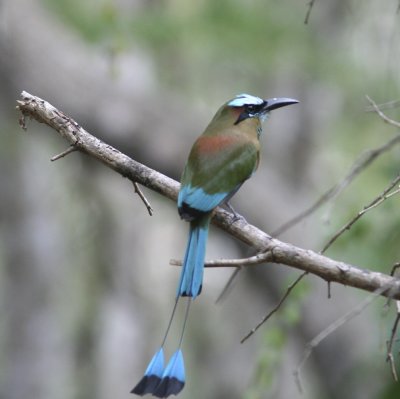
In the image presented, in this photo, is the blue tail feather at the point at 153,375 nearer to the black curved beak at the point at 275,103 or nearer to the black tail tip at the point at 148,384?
the black tail tip at the point at 148,384

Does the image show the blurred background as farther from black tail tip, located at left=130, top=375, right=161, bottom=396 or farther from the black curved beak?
black tail tip, located at left=130, top=375, right=161, bottom=396

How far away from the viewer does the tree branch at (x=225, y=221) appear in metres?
2.31

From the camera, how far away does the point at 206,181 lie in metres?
3.24

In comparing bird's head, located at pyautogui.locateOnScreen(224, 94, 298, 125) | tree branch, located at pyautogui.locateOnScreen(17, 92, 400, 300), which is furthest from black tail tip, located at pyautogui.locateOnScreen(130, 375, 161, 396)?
bird's head, located at pyautogui.locateOnScreen(224, 94, 298, 125)

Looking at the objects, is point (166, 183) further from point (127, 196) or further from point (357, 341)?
point (127, 196)

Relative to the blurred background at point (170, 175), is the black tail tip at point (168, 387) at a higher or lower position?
lower

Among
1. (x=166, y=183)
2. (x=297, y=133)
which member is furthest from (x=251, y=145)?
(x=297, y=133)

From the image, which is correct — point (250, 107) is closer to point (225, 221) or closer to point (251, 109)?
point (251, 109)

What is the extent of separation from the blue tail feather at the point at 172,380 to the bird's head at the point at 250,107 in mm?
1361

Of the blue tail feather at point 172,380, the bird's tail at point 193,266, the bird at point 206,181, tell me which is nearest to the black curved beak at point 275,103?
the bird at point 206,181

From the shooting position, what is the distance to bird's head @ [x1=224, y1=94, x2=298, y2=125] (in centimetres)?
368

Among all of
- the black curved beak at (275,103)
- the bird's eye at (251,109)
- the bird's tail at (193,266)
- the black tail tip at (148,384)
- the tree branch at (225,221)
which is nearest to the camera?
the tree branch at (225,221)

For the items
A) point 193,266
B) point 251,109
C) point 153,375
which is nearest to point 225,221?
point 193,266

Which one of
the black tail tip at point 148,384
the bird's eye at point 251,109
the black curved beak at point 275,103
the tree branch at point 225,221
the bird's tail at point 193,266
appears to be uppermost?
the black curved beak at point 275,103
